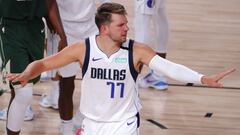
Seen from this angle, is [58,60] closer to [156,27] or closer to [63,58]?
[63,58]

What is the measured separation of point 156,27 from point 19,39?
2.46 metres

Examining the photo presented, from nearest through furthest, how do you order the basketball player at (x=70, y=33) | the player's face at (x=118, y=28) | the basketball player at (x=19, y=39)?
the player's face at (x=118, y=28) < the basketball player at (x=19, y=39) < the basketball player at (x=70, y=33)

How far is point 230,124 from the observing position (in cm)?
611

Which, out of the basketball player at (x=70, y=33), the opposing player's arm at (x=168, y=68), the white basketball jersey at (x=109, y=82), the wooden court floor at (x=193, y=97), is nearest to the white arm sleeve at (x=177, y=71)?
the opposing player's arm at (x=168, y=68)

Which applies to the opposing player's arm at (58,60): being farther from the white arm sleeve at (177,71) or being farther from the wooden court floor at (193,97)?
the wooden court floor at (193,97)

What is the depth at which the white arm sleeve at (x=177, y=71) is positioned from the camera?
12.4ft

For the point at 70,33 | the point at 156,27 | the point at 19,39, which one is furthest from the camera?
the point at 156,27

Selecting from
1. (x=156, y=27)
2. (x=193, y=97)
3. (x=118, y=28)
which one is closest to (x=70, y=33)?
(x=118, y=28)

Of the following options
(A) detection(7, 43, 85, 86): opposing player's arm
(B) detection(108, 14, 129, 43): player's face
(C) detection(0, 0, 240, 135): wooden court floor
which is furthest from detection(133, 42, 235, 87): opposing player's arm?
(C) detection(0, 0, 240, 135): wooden court floor

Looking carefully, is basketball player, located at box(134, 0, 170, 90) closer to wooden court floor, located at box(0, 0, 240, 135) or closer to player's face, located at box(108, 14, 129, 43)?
wooden court floor, located at box(0, 0, 240, 135)

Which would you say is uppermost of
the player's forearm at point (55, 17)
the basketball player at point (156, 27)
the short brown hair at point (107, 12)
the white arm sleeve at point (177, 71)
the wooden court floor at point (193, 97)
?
the short brown hair at point (107, 12)

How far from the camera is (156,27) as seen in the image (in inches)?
273

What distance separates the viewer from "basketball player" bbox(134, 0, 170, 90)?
658 cm

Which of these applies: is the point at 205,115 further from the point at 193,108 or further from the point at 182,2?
the point at 182,2
